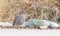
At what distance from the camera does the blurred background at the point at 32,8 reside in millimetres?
4805

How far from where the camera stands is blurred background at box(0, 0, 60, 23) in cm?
480

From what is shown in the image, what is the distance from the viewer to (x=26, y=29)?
3891 millimetres

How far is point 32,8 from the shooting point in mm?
4914
